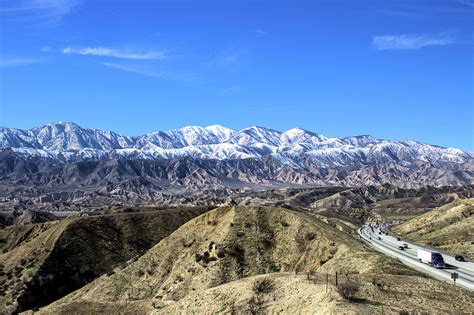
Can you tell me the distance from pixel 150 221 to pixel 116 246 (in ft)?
54.0

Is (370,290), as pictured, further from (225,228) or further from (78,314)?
(225,228)

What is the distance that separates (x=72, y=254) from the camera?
98.8 m

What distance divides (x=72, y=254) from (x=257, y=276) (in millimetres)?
63262

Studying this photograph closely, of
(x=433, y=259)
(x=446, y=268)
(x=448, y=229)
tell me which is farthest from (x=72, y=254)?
(x=448, y=229)

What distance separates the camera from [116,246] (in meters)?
104

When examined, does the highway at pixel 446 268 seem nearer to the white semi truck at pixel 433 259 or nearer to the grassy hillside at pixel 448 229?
the white semi truck at pixel 433 259

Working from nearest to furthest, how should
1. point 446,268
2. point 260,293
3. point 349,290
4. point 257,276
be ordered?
point 349,290 < point 260,293 < point 257,276 < point 446,268

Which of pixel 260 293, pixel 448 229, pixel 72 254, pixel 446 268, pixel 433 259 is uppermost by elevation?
pixel 448 229

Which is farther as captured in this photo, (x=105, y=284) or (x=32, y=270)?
(x=32, y=270)

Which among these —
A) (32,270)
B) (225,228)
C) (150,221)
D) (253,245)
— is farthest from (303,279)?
(150,221)

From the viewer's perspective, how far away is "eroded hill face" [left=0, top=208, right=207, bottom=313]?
8775cm

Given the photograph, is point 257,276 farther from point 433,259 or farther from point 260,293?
point 433,259

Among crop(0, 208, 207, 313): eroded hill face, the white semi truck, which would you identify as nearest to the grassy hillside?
the white semi truck

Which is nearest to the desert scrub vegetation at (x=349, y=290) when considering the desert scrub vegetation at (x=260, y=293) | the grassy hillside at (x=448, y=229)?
the desert scrub vegetation at (x=260, y=293)
